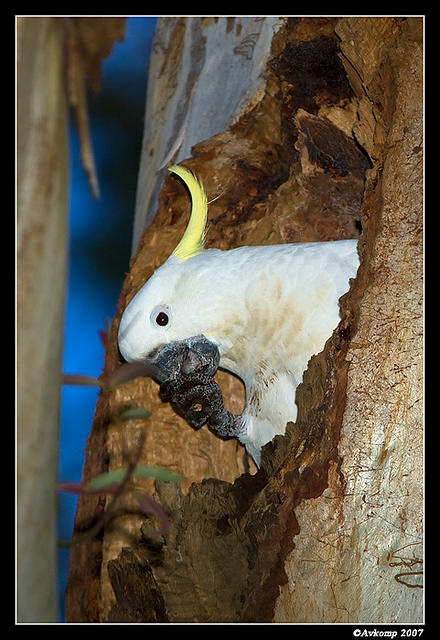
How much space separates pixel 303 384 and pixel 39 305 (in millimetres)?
748

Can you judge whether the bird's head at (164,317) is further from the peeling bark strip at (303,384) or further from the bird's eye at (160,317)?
the peeling bark strip at (303,384)

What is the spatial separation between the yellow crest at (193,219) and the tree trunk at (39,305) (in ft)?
2.48

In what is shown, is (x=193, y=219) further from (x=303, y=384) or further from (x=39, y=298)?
(x=39, y=298)

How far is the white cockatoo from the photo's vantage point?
5.91ft

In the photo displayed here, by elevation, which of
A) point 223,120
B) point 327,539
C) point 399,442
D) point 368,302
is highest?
→ point 223,120

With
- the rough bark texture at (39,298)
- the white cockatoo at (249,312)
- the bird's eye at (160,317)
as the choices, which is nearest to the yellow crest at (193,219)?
the white cockatoo at (249,312)

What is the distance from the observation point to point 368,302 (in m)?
1.43

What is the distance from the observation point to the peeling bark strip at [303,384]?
131cm

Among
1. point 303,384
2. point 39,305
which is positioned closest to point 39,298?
point 39,305

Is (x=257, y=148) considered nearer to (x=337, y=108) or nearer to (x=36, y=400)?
(x=337, y=108)

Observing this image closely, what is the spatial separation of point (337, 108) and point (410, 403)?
1.09 metres

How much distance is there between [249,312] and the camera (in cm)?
189

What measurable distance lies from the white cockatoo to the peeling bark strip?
0.16 m

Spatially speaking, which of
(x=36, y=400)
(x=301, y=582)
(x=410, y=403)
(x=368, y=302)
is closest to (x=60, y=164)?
(x=36, y=400)
